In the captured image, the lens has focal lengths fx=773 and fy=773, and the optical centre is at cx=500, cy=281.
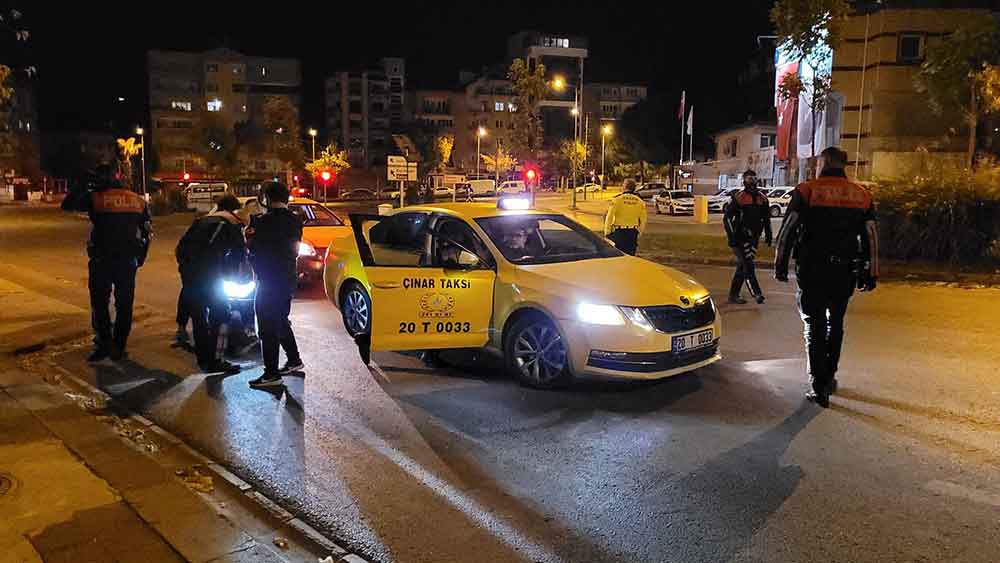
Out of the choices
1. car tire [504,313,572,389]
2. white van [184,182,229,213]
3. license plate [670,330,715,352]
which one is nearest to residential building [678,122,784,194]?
white van [184,182,229,213]

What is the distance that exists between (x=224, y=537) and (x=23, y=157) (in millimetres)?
83202

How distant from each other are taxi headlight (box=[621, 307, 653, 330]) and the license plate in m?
0.30

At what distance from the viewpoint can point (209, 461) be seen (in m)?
5.09

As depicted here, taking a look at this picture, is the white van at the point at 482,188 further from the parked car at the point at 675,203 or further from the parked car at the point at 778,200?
the parked car at the point at 778,200

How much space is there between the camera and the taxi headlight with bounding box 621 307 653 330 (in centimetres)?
610

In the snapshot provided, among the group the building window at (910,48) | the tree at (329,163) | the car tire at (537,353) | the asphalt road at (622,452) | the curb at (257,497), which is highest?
the building window at (910,48)

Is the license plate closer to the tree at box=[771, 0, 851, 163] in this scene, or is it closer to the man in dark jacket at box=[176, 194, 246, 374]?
the man in dark jacket at box=[176, 194, 246, 374]

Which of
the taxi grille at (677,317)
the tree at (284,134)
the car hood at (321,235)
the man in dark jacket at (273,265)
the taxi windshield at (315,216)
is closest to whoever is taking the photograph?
the taxi grille at (677,317)

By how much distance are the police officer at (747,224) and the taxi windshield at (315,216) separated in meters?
6.40

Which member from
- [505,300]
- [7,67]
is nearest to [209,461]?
[505,300]

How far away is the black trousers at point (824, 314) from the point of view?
19.9 ft

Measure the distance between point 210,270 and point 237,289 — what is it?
0.52 m

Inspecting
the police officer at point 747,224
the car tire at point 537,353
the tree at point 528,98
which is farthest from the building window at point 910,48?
the car tire at point 537,353

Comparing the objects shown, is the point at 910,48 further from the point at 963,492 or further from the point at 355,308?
the point at 963,492
